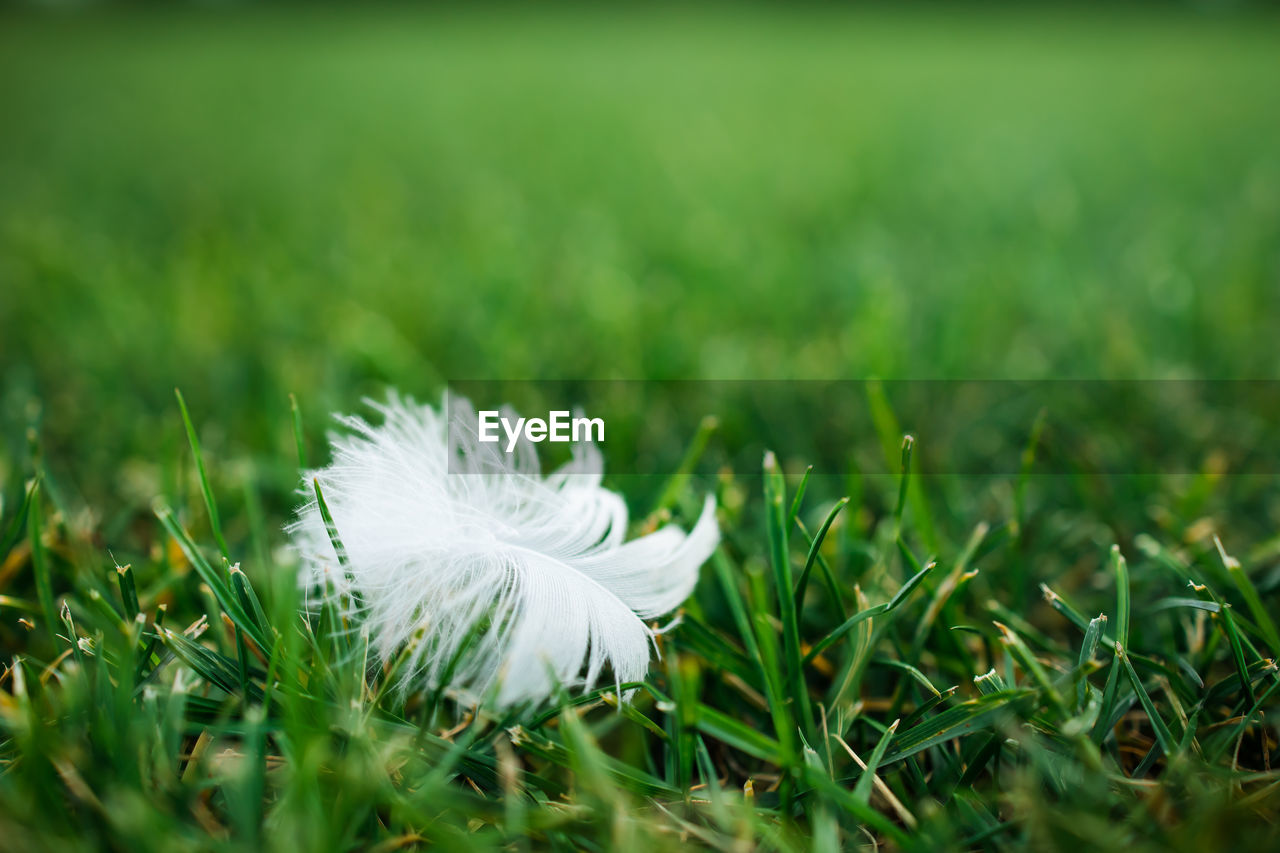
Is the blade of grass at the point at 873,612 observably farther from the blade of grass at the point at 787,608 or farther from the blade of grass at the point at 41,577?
the blade of grass at the point at 41,577

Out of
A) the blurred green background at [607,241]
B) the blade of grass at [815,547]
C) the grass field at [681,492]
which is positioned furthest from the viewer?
the blurred green background at [607,241]

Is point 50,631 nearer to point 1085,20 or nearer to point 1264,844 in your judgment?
point 1264,844

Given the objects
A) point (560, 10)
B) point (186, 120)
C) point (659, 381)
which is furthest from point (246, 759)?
point (560, 10)

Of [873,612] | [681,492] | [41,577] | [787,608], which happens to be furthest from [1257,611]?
[41,577]

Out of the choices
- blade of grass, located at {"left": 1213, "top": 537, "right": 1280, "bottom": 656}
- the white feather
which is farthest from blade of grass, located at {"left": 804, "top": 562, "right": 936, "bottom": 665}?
blade of grass, located at {"left": 1213, "top": 537, "right": 1280, "bottom": 656}

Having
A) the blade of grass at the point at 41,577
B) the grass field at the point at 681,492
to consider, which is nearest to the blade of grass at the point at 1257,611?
the grass field at the point at 681,492

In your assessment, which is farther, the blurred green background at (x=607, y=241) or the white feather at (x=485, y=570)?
the blurred green background at (x=607, y=241)

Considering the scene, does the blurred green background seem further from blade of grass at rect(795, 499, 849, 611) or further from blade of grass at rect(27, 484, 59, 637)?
blade of grass at rect(795, 499, 849, 611)
